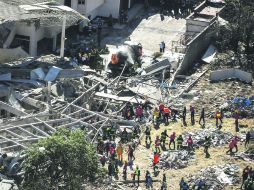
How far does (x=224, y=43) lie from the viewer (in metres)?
56.0

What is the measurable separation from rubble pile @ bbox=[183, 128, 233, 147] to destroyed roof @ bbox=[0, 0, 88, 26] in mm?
12450

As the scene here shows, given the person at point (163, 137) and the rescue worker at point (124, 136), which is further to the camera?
the rescue worker at point (124, 136)

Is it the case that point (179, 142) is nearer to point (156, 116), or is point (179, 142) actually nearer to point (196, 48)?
point (156, 116)

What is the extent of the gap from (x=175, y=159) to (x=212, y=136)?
3.71 m

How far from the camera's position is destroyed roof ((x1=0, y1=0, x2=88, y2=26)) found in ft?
154

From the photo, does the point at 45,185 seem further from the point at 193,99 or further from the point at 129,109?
the point at 193,99

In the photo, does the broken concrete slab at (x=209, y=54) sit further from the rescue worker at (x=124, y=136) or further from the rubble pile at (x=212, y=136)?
the rescue worker at (x=124, y=136)

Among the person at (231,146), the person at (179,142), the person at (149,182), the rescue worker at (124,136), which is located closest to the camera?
the person at (149,182)

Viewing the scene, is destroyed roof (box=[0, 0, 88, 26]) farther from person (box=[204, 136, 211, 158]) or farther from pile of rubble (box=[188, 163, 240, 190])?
pile of rubble (box=[188, 163, 240, 190])

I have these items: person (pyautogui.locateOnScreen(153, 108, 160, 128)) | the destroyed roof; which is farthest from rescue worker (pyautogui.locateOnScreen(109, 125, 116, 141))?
the destroyed roof

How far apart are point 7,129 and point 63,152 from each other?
875cm

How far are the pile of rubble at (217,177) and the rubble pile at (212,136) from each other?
10.0 feet

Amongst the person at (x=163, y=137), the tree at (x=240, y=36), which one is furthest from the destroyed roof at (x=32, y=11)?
the tree at (x=240, y=36)

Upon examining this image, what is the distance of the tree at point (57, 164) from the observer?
102 feet
